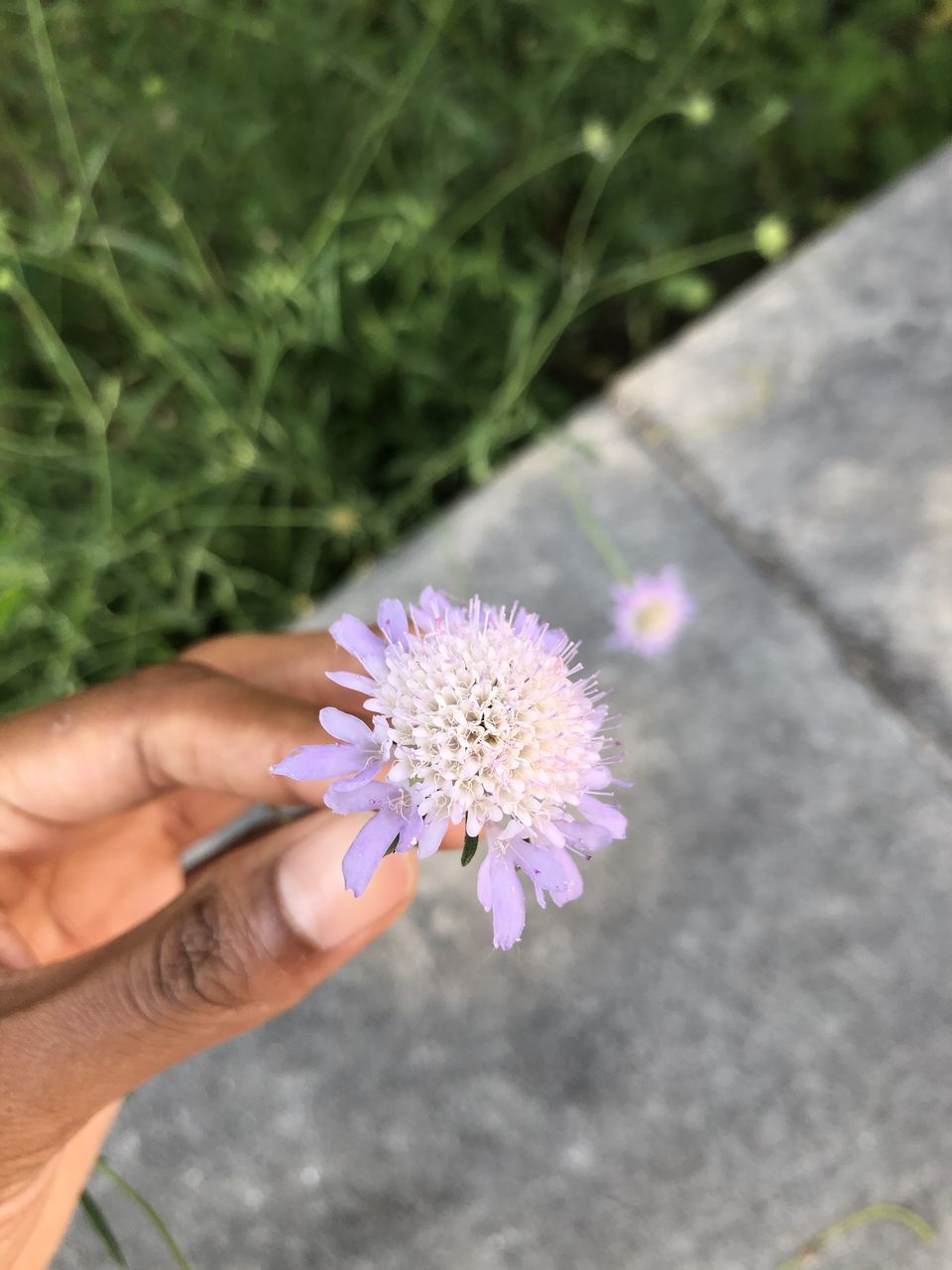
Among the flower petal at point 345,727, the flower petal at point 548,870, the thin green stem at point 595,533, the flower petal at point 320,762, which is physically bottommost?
the flower petal at point 548,870

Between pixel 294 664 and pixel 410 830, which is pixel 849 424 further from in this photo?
pixel 410 830

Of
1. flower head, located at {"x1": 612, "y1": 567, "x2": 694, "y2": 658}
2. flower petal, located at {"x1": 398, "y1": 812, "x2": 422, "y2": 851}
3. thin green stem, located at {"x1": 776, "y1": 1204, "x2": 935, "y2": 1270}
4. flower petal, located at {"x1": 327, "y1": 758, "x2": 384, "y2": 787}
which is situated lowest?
thin green stem, located at {"x1": 776, "y1": 1204, "x2": 935, "y2": 1270}

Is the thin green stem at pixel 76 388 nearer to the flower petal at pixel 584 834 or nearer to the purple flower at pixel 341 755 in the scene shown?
the purple flower at pixel 341 755

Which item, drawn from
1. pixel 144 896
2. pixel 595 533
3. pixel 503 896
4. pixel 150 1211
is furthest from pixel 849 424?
pixel 150 1211

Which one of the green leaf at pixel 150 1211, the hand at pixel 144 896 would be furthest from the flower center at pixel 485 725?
the green leaf at pixel 150 1211

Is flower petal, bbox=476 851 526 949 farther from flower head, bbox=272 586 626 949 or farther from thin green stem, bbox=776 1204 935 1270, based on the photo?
thin green stem, bbox=776 1204 935 1270

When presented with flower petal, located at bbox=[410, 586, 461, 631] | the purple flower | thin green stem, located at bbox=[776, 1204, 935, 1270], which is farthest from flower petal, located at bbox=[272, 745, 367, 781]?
thin green stem, located at bbox=[776, 1204, 935, 1270]

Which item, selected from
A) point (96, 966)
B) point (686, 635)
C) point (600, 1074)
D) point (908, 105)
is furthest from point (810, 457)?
point (96, 966)
